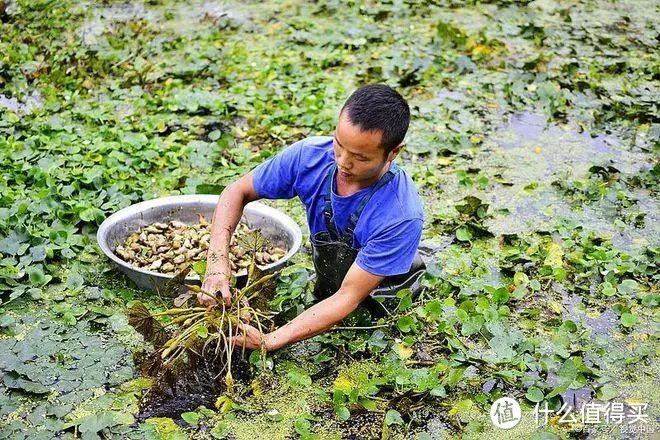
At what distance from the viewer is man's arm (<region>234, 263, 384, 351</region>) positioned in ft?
8.75

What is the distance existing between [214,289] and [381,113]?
2.80ft

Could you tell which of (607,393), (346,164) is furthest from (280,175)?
(607,393)

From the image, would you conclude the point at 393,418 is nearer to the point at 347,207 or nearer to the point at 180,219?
the point at 347,207

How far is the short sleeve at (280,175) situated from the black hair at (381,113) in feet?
1.47

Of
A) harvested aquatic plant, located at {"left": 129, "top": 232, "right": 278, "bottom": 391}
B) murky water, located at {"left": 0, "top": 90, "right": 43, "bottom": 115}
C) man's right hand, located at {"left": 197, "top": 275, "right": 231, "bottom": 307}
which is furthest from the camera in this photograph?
murky water, located at {"left": 0, "top": 90, "right": 43, "bottom": 115}

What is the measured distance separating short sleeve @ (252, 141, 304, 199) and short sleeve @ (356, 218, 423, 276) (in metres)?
0.43

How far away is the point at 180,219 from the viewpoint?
3.53 meters

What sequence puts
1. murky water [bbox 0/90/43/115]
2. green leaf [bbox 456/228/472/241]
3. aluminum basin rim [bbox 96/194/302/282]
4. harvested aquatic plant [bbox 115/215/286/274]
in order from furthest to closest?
murky water [bbox 0/90/43/115]
green leaf [bbox 456/228/472/241]
harvested aquatic plant [bbox 115/215/286/274]
aluminum basin rim [bbox 96/194/302/282]

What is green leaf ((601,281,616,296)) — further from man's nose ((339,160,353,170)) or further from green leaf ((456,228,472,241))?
man's nose ((339,160,353,170))

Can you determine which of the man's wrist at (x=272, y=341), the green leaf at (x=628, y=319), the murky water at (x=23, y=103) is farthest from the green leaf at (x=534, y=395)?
the murky water at (x=23, y=103)

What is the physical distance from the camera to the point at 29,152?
414 centimetres

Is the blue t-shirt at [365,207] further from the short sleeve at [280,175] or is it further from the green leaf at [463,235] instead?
the green leaf at [463,235]

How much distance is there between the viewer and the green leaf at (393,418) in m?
2.63

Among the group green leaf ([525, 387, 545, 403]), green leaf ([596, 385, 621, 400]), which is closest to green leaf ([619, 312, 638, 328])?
green leaf ([596, 385, 621, 400])
